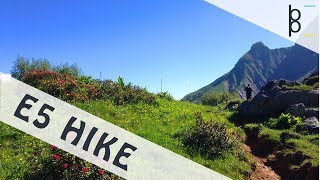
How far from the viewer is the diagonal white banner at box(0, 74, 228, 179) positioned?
14.3 metres

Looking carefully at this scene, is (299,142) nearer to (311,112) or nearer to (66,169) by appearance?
(311,112)

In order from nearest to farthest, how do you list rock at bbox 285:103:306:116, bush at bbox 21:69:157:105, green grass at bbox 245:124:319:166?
green grass at bbox 245:124:319:166 → bush at bbox 21:69:157:105 → rock at bbox 285:103:306:116

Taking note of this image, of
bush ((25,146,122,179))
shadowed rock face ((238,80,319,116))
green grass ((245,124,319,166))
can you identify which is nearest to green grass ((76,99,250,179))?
green grass ((245,124,319,166))

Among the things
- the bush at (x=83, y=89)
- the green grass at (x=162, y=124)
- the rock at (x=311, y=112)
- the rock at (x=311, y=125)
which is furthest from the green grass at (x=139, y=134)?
the rock at (x=311, y=112)

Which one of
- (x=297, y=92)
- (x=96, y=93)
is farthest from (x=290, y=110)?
(x=96, y=93)

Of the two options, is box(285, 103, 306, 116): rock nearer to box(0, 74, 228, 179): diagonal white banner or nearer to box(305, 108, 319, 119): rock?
box(305, 108, 319, 119): rock

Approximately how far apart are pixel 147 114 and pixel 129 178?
416 inches

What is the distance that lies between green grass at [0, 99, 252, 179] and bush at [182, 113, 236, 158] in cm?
37

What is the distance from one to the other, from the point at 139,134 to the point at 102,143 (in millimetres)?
3614

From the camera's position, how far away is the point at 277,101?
1181 inches

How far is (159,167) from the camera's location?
1525cm

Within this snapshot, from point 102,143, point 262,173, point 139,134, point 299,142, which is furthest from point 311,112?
point 102,143

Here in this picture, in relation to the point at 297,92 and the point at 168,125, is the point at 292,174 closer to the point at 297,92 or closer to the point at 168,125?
the point at 168,125

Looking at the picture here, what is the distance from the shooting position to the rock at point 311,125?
74.9ft
